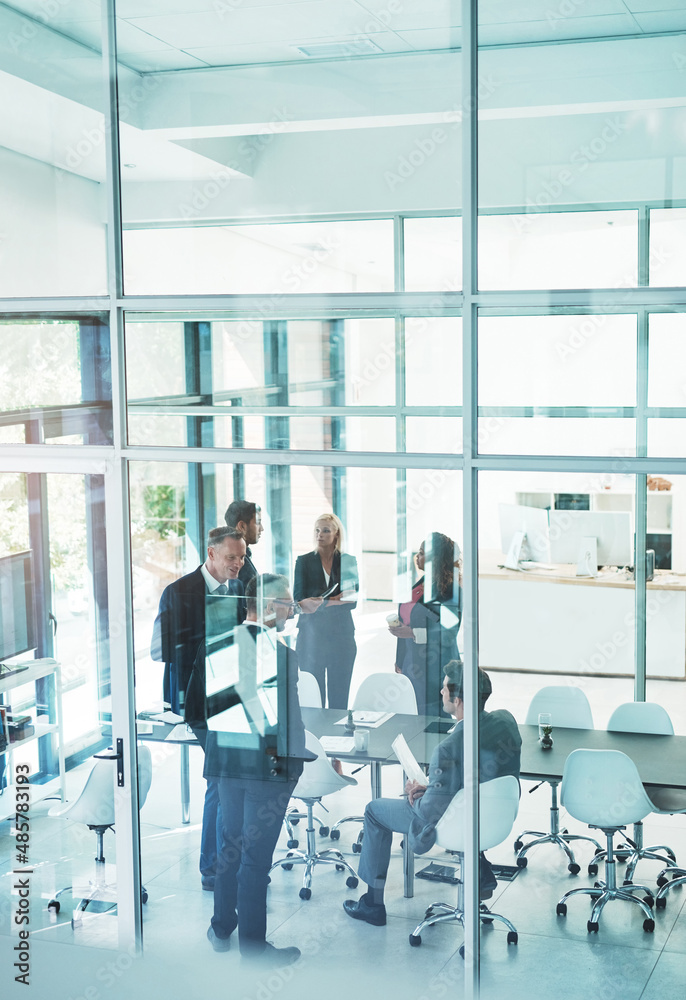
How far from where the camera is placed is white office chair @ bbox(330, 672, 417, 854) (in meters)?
4.02

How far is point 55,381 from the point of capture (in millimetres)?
4406

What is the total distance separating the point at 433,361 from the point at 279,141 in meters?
1.10

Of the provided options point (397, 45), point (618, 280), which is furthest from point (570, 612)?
point (397, 45)

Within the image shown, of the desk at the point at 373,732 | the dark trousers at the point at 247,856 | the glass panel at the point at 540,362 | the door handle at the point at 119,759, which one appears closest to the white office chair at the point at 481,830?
the desk at the point at 373,732

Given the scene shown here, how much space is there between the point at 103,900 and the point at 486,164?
3.44 metres

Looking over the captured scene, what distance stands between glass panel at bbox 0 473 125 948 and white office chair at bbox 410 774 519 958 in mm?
1318

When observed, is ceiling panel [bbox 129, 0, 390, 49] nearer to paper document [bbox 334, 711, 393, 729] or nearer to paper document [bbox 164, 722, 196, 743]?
paper document [bbox 334, 711, 393, 729]

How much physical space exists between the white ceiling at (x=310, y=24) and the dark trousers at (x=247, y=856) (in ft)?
9.73

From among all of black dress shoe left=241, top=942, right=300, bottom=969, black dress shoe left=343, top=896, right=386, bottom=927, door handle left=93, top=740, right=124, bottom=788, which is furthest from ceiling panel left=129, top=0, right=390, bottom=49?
black dress shoe left=241, top=942, right=300, bottom=969

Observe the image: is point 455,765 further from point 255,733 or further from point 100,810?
point 100,810

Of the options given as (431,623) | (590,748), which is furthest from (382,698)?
(590,748)

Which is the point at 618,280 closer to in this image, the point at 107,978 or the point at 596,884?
the point at 596,884

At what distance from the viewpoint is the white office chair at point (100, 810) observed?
4316 millimetres

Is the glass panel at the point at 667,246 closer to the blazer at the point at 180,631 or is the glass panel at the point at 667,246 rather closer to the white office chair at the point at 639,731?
the white office chair at the point at 639,731
